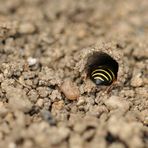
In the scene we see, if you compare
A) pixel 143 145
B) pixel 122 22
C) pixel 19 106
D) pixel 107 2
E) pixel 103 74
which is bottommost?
pixel 143 145

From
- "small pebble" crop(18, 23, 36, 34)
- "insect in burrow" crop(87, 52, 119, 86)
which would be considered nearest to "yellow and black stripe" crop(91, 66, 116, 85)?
"insect in burrow" crop(87, 52, 119, 86)

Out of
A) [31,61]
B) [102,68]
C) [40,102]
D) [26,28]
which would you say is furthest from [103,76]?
[26,28]

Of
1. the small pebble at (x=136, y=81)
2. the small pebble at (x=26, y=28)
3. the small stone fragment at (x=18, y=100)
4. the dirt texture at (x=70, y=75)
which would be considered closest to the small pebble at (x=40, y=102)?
the dirt texture at (x=70, y=75)

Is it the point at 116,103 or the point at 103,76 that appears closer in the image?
the point at 116,103

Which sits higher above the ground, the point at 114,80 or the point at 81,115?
the point at 114,80

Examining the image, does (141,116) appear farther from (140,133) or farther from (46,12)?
(46,12)

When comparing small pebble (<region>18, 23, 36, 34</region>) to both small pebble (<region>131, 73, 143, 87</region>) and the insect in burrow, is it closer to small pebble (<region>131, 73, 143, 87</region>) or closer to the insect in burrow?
the insect in burrow

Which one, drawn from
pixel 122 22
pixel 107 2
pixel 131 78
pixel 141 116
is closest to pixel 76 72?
pixel 131 78

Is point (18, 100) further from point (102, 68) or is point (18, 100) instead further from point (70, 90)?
point (102, 68)
